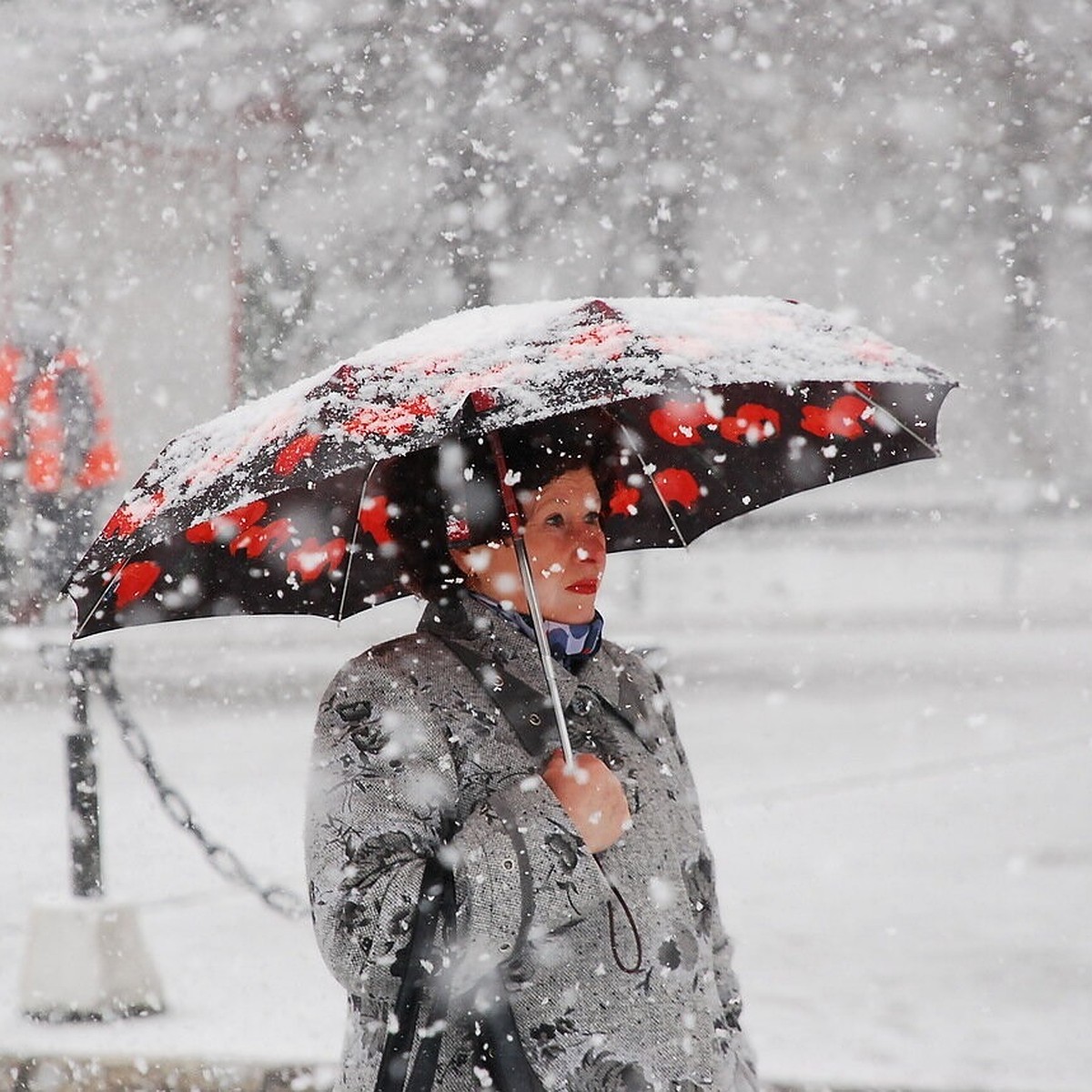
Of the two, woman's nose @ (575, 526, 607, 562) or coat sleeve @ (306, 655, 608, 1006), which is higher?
woman's nose @ (575, 526, 607, 562)

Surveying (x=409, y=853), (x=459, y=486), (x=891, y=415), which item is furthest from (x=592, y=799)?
(x=891, y=415)

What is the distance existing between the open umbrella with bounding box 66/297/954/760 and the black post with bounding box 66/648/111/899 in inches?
75.3

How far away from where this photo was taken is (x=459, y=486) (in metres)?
2.02

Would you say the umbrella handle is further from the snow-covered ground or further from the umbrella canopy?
the snow-covered ground

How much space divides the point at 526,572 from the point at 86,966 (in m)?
2.43

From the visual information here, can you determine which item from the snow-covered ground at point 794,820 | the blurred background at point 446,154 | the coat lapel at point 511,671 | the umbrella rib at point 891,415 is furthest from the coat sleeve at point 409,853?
the blurred background at point 446,154

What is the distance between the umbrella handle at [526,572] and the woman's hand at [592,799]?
2.6 inches

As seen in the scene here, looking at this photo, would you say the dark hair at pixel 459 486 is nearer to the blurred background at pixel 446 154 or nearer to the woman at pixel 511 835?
the woman at pixel 511 835

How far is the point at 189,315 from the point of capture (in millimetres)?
9102

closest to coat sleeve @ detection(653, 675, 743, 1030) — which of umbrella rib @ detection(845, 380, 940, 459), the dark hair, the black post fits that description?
the dark hair

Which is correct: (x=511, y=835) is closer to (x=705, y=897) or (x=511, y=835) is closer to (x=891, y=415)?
(x=705, y=897)

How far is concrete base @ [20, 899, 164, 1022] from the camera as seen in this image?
3.87m

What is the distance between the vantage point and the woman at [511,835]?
1.75 metres

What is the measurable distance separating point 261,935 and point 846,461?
10.5ft
